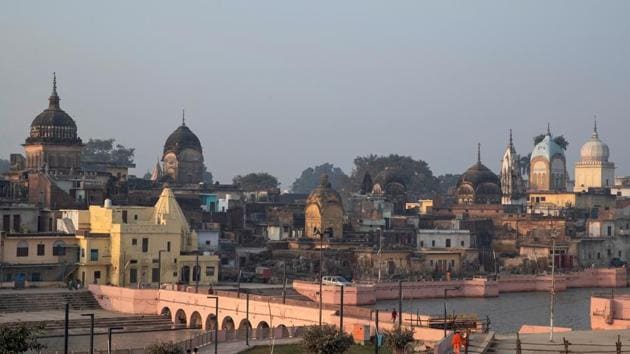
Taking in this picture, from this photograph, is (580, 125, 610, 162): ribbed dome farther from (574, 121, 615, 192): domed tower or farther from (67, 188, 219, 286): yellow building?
(67, 188, 219, 286): yellow building

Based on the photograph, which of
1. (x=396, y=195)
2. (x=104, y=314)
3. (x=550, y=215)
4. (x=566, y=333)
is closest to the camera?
(x=566, y=333)

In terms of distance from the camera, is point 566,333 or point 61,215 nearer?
point 566,333

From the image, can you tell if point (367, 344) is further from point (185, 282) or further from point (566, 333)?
point (185, 282)

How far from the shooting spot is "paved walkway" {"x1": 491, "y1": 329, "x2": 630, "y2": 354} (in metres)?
30.9

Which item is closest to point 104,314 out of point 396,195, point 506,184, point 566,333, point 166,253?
point 166,253

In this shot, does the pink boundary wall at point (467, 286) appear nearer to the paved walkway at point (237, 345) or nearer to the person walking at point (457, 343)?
the paved walkway at point (237, 345)

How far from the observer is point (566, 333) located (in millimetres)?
35156

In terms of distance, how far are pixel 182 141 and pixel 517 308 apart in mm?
32278

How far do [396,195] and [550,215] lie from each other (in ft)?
37.6

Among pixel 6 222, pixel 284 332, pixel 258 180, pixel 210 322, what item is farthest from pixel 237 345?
pixel 258 180

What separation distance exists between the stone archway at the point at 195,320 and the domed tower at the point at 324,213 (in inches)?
899

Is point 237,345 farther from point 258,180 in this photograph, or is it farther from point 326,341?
point 258,180

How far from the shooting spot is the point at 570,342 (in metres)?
32.2

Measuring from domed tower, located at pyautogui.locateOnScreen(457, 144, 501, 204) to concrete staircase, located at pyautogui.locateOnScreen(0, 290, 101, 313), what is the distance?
143 feet
